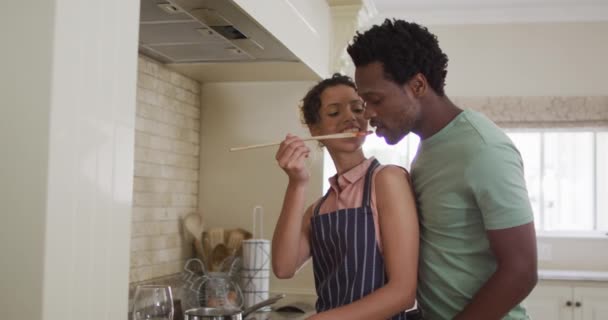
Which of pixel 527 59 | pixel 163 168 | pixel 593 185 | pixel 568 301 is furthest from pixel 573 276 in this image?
pixel 163 168

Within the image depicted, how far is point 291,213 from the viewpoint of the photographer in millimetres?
1527

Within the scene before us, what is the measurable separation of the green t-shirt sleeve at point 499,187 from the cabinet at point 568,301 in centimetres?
320

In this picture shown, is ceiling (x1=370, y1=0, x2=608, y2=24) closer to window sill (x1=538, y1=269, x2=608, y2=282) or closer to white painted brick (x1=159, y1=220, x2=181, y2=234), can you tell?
window sill (x1=538, y1=269, x2=608, y2=282)

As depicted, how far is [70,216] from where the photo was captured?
0.93m

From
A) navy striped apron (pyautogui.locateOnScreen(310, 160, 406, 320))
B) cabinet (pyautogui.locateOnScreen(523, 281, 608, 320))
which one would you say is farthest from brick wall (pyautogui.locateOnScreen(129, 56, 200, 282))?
cabinet (pyautogui.locateOnScreen(523, 281, 608, 320))

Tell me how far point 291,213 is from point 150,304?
342 mm

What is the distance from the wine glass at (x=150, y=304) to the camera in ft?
4.64

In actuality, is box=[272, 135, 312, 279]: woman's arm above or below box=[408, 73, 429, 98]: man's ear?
below

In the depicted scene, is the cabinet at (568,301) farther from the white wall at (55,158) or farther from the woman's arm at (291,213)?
the white wall at (55,158)

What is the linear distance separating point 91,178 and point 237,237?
6.11 feet

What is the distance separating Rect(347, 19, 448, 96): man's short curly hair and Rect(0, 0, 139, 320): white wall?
52 cm

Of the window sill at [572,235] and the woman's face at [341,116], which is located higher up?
the woman's face at [341,116]

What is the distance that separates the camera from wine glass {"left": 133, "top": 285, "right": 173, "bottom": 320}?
1.42m

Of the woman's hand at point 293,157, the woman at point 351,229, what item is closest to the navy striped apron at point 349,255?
the woman at point 351,229
